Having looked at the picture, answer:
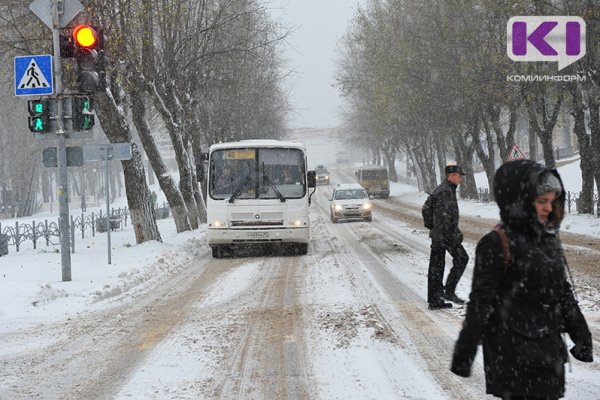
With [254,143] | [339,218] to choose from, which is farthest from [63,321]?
[339,218]

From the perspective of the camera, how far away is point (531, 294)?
10.0ft

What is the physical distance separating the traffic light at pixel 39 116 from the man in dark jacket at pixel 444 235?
7043mm

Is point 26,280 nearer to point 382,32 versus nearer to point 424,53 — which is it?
point 424,53

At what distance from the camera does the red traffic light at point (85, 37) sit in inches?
444

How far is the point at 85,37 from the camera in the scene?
11312 mm

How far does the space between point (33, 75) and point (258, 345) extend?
23.3 ft

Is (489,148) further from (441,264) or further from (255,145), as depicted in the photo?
(441,264)

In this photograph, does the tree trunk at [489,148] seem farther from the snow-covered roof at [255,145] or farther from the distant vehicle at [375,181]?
the snow-covered roof at [255,145]

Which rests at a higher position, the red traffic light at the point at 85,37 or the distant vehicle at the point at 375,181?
the red traffic light at the point at 85,37

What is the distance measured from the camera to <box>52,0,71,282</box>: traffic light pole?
38.5ft

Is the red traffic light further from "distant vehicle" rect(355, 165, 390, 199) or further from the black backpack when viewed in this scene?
"distant vehicle" rect(355, 165, 390, 199)

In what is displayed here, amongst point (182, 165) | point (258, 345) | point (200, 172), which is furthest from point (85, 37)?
point (182, 165)

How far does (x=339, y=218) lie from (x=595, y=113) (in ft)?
37.4

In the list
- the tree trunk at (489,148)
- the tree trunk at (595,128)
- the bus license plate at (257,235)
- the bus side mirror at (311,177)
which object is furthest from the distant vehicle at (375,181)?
the bus license plate at (257,235)
